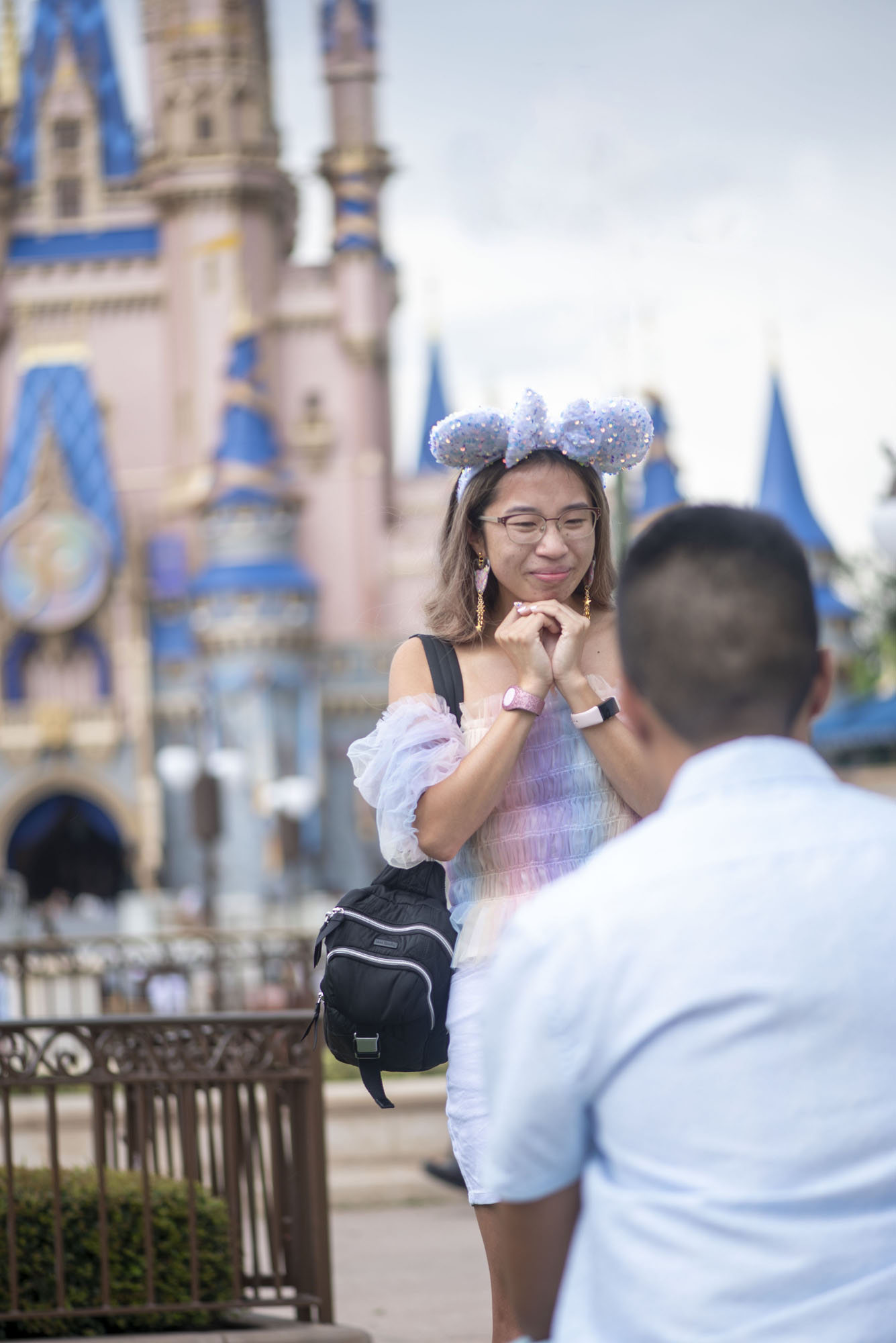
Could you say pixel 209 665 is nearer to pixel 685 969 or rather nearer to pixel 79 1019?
pixel 79 1019

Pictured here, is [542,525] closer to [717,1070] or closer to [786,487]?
[717,1070]

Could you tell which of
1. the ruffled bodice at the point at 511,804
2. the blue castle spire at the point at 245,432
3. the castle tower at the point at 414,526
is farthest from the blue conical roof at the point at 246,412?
the ruffled bodice at the point at 511,804

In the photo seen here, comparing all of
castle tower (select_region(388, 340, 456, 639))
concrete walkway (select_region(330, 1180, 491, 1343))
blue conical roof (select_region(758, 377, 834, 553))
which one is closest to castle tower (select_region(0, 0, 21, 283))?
castle tower (select_region(388, 340, 456, 639))

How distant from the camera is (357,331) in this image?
109 feet

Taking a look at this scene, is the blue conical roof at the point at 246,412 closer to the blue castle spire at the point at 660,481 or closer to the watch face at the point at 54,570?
the watch face at the point at 54,570

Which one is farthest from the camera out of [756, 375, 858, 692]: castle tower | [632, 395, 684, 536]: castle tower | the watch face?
[756, 375, 858, 692]: castle tower

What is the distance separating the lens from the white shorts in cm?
230

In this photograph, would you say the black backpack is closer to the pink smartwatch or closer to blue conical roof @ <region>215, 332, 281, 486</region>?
the pink smartwatch

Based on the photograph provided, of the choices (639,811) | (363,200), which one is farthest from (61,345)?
(639,811)

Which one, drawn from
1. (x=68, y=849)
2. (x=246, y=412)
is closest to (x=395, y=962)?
(x=246, y=412)

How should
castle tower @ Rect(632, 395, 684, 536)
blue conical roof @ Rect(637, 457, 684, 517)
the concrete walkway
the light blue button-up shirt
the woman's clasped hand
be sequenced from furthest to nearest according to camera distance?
blue conical roof @ Rect(637, 457, 684, 517)
castle tower @ Rect(632, 395, 684, 536)
the concrete walkway
the woman's clasped hand
the light blue button-up shirt

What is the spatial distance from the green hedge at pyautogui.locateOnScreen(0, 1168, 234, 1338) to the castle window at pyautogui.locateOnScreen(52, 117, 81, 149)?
3328cm

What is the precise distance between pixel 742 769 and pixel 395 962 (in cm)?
104

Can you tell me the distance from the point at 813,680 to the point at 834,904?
23 cm
